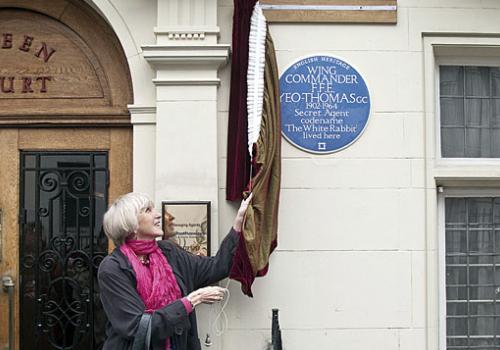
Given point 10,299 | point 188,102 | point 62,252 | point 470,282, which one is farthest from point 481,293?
point 10,299

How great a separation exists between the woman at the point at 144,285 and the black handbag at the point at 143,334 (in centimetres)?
2

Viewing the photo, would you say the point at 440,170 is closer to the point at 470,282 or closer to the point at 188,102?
the point at 470,282

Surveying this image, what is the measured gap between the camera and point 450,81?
17.2 feet

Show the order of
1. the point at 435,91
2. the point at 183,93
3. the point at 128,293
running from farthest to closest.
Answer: the point at 435,91, the point at 183,93, the point at 128,293

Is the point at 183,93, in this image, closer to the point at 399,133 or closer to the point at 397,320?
the point at 399,133

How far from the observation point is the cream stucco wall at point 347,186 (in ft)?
16.0

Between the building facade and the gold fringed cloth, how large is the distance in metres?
0.16

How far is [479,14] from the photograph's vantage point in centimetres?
505

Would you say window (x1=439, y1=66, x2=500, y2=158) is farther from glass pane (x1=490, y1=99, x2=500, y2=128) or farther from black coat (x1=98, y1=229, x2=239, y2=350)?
black coat (x1=98, y1=229, x2=239, y2=350)

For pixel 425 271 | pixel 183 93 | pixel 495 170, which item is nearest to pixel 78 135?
pixel 183 93

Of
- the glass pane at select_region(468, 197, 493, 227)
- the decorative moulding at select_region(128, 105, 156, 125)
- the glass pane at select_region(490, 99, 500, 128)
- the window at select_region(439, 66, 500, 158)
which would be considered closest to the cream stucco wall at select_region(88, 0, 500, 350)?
the decorative moulding at select_region(128, 105, 156, 125)

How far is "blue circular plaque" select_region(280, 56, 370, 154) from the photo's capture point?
194 inches

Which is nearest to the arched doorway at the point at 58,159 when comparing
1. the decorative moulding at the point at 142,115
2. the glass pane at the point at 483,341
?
the decorative moulding at the point at 142,115

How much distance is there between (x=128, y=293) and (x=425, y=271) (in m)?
1.97
